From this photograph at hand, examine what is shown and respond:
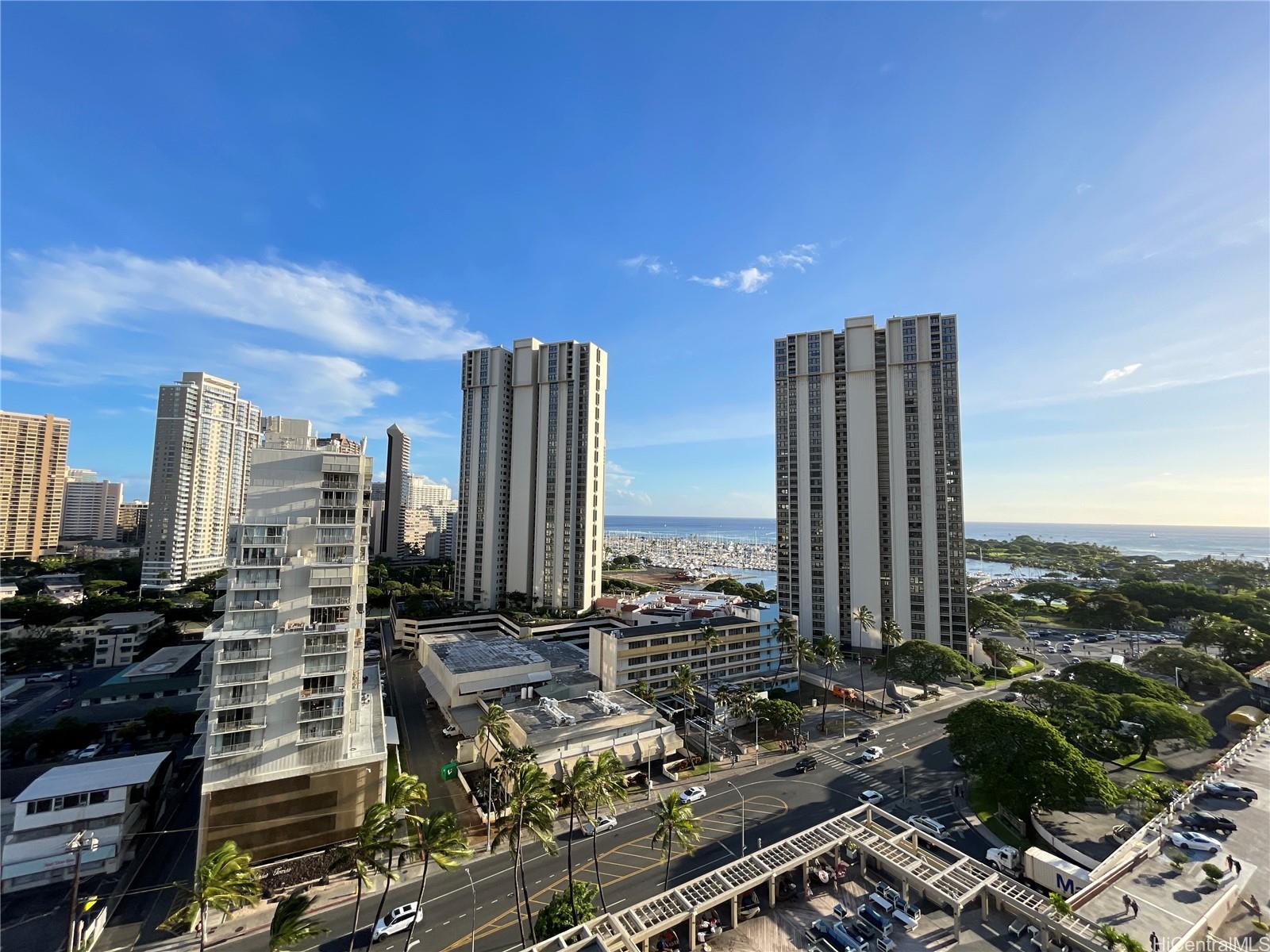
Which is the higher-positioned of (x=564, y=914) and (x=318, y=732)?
(x=318, y=732)

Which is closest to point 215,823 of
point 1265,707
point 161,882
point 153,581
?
point 161,882

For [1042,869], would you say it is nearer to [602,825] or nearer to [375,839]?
[602,825]

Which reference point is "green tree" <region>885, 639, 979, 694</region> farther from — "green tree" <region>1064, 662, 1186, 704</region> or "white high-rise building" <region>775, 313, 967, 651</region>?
"white high-rise building" <region>775, 313, 967, 651</region>

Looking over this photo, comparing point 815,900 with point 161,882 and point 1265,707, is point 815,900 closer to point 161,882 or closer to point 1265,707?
point 161,882

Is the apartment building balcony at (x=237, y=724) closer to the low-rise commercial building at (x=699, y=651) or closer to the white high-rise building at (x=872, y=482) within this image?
the low-rise commercial building at (x=699, y=651)

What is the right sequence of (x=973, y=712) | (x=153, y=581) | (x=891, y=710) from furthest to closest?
(x=153, y=581), (x=891, y=710), (x=973, y=712)

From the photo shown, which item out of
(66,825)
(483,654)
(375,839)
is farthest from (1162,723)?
(66,825)

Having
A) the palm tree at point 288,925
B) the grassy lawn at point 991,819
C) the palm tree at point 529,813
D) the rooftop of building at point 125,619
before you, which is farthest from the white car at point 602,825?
the rooftop of building at point 125,619
